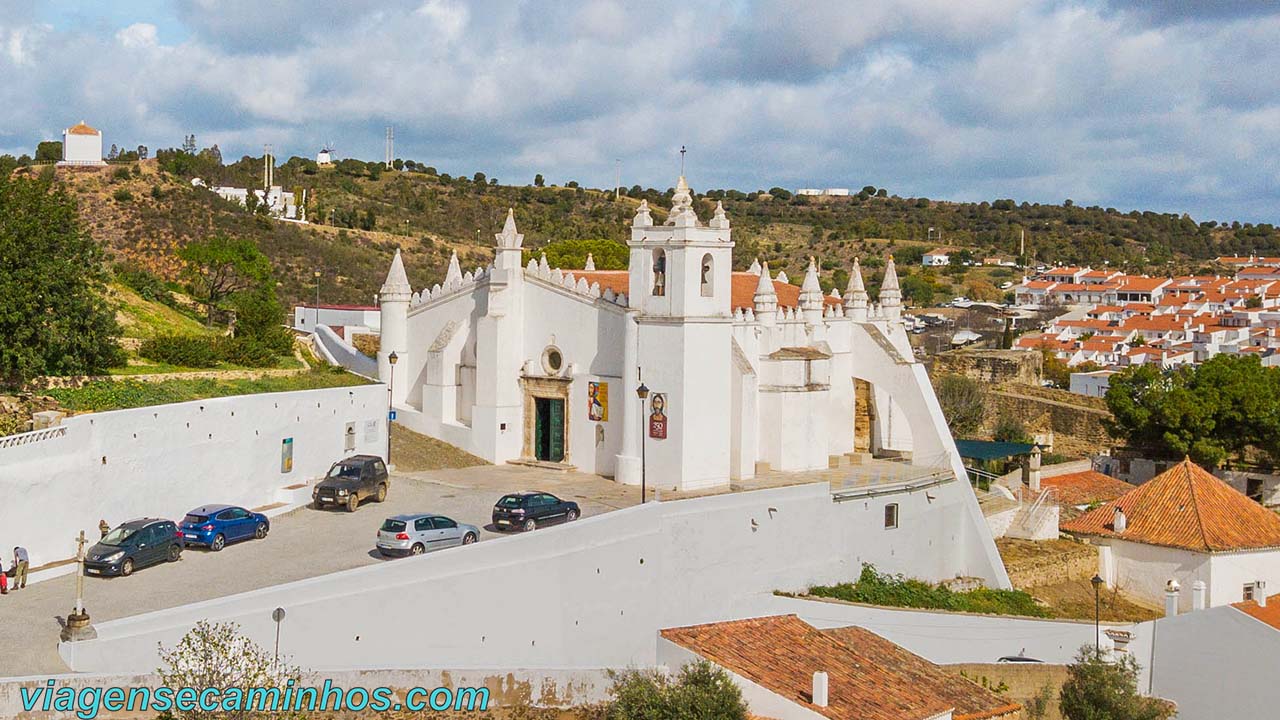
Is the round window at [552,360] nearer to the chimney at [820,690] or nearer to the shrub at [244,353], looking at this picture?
the shrub at [244,353]

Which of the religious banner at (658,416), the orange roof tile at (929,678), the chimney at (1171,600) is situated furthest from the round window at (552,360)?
the chimney at (1171,600)

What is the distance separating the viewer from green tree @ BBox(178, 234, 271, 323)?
42344 millimetres

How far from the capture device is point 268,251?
208 feet

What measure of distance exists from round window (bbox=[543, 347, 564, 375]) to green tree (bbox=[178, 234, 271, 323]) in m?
14.9

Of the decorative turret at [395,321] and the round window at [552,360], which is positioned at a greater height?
the decorative turret at [395,321]

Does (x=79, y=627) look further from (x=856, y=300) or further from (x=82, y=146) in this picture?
(x=82, y=146)

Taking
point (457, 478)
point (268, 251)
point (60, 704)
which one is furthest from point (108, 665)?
point (268, 251)

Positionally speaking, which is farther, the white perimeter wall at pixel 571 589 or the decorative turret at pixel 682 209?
the decorative turret at pixel 682 209

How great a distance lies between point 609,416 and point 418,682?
12590 mm

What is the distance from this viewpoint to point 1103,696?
24.4 m

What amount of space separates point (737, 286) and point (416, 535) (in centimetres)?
1581

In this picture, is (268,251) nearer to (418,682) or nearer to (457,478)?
(457,478)

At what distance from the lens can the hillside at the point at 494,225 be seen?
60156 millimetres

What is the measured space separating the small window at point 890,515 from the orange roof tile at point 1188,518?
25.3 feet
